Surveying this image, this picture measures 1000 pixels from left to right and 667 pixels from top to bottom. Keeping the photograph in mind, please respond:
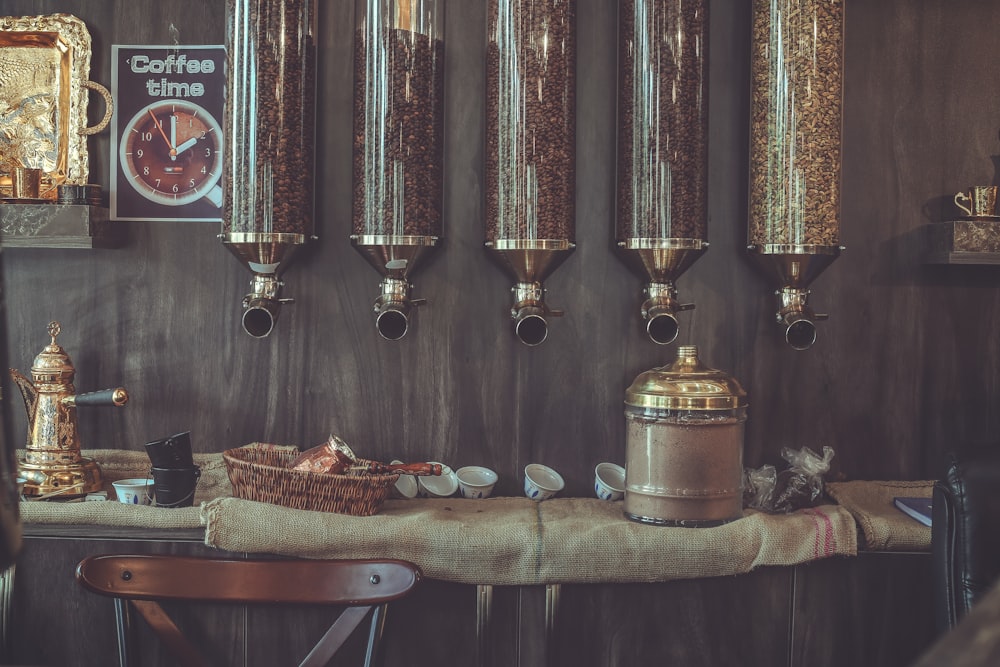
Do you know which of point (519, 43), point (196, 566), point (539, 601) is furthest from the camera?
point (519, 43)

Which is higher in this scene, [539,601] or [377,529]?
[377,529]

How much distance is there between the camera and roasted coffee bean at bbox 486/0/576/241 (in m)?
2.07

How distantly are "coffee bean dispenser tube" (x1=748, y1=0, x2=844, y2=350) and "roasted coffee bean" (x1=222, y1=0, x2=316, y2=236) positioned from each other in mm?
1047

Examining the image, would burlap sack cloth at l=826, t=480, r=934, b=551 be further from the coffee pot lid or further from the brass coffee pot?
the coffee pot lid

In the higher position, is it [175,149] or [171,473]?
[175,149]

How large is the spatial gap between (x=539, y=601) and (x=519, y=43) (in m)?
1.19

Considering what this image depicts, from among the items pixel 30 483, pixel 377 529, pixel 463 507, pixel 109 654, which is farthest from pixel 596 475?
pixel 30 483

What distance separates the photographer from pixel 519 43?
6.82ft

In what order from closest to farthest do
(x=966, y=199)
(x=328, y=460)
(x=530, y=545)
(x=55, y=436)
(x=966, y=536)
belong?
(x=966, y=536), (x=530, y=545), (x=328, y=460), (x=55, y=436), (x=966, y=199)

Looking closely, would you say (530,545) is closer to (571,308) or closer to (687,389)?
(687,389)

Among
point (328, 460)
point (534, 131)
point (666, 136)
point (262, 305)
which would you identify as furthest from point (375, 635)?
point (666, 136)

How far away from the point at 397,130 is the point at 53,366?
932mm

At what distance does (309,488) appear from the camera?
1.96m

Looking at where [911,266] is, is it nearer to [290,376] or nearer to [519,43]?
[519,43]
